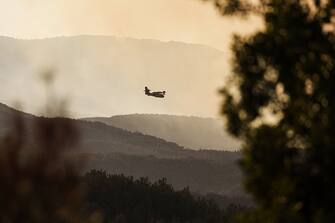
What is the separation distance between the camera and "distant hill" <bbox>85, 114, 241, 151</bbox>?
152250 millimetres

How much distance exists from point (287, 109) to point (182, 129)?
152711mm

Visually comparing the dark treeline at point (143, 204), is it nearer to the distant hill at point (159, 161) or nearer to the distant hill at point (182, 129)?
the distant hill at point (159, 161)

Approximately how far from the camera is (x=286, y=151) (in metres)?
14.4

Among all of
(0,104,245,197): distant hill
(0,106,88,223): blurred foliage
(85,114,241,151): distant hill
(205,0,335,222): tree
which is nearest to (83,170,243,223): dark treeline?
(0,104,245,197): distant hill

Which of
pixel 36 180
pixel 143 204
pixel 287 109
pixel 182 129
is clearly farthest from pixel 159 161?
pixel 182 129

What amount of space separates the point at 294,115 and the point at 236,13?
272 cm

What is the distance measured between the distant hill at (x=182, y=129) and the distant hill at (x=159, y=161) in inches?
1617

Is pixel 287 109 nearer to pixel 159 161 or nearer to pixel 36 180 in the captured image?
pixel 36 180

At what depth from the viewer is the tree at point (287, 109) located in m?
14.1

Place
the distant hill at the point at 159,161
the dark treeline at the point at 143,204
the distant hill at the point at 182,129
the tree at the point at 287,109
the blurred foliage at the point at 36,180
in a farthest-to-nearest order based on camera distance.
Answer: the distant hill at the point at 182,129, the distant hill at the point at 159,161, the dark treeline at the point at 143,204, the tree at the point at 287,109, the blurred foliage at the point at 36,180

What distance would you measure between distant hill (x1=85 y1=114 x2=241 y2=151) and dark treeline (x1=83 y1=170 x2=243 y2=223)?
95.8 meters

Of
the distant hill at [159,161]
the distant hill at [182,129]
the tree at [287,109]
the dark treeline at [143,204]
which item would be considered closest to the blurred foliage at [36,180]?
the tree at [287,109]

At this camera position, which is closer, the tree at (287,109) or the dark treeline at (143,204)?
→ the tree at (287,109)

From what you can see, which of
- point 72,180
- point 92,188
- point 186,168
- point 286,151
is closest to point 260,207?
point 286,151
